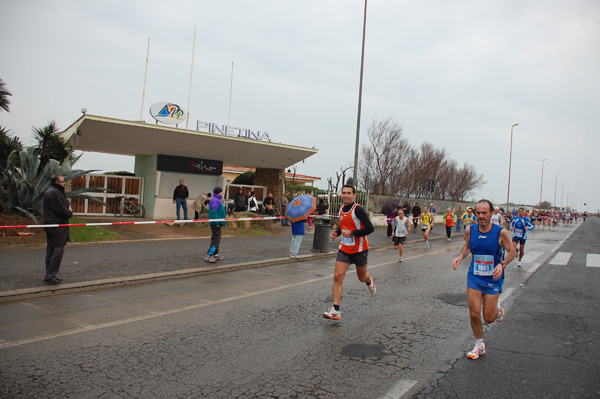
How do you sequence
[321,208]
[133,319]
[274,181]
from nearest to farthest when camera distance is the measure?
1. [133,319]
2. [321,208]
3. [274,181]

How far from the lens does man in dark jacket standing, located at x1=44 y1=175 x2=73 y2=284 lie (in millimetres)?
7426

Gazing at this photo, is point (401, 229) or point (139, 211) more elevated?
point (401, 229)

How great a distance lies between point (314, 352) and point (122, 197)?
17682mm

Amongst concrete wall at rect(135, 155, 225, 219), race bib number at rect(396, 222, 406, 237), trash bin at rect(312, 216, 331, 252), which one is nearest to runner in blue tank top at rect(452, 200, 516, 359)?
race bib number at rect(396, 222, 406, 237)

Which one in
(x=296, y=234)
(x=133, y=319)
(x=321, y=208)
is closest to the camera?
(x=133, y=319)

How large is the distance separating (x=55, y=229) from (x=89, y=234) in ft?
18.3

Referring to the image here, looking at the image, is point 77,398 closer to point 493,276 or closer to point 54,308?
point 54,308

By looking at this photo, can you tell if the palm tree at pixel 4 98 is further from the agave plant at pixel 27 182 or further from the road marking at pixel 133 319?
the road marking at pixel 133 319

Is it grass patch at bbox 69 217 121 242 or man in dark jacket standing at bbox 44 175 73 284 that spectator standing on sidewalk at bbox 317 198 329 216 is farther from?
man in dark jacket standing at bbox 44 175 73 284

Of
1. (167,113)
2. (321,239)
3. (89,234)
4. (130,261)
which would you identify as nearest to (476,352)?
(130,261)

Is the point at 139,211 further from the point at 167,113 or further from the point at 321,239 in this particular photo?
the point at 321,239

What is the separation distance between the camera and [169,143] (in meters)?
19.1

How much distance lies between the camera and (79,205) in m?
19.0

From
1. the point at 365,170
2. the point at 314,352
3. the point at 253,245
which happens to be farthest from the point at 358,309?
the point at 365,170
